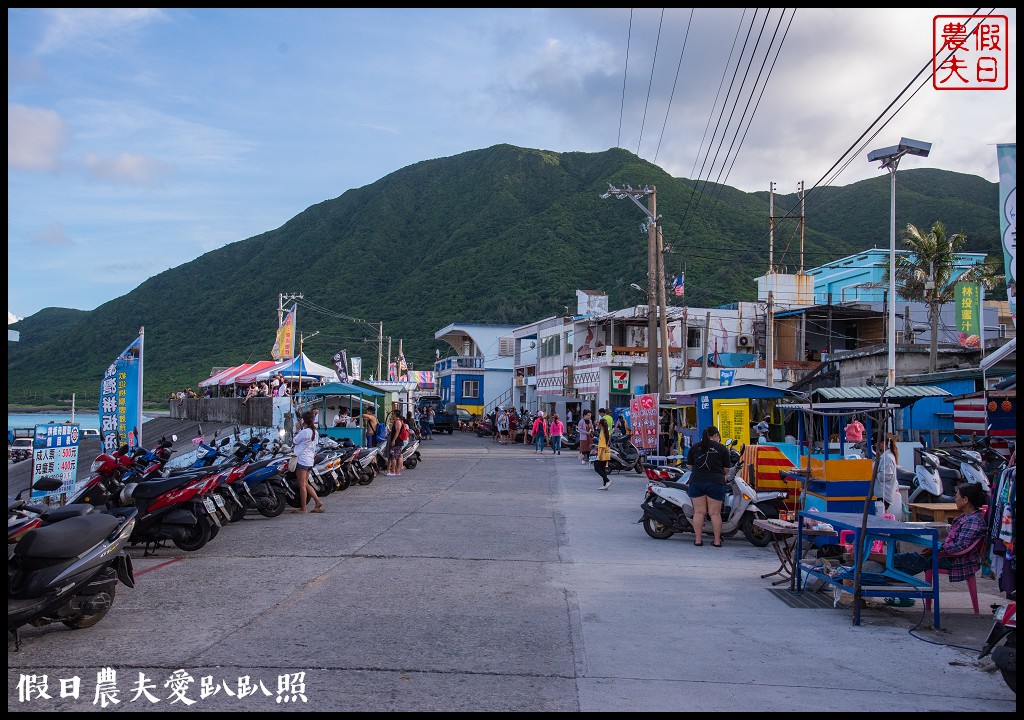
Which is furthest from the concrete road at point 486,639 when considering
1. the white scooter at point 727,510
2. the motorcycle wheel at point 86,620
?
the white scooter at point 727,510

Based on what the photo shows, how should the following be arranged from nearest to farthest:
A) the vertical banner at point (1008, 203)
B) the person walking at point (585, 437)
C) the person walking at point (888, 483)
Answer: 1. the vertical banner at point (1008, 203)
2. the person walking at point (888, 483)
3. the person walking at point (585, 437)

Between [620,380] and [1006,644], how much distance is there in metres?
36.7

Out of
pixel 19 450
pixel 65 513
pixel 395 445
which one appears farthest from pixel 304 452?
pixel 19 450

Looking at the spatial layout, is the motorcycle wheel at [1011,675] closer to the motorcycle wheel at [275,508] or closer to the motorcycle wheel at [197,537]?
the motorcycle wheel at [197,537]

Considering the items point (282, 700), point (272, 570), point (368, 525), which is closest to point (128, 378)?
point (368, 525)

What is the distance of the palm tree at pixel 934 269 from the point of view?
32844mm

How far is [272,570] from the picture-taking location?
30.2 ft

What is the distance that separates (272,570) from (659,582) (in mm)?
4157

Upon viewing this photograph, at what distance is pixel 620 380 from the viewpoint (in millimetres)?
41875

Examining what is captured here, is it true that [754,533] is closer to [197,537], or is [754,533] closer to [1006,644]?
[1006,644]

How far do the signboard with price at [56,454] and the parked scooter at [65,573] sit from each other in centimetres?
872

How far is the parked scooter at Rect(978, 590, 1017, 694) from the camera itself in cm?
508

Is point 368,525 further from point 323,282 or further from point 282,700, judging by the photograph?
point 323,282

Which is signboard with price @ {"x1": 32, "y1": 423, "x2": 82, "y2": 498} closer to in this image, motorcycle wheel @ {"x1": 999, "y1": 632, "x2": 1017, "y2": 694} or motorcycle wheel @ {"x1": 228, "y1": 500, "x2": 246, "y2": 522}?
motorcycle wheel @ {"x1": 228, "y1": 500, "x2": 246, "y2": 522}
